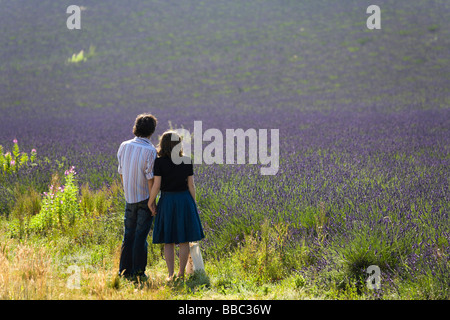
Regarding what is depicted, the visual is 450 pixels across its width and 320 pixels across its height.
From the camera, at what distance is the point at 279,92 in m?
18.5

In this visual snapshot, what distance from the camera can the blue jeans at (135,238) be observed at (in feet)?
11.9

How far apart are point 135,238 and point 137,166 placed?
62cm

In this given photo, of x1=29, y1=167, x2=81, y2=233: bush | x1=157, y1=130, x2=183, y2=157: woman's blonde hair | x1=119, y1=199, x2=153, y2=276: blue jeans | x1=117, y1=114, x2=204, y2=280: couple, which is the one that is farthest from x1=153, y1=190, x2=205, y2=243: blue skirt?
x1=29, y1=167, x2=81, y2=233: bush

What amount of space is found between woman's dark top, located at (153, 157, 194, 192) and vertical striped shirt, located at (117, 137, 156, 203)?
100 millimetres

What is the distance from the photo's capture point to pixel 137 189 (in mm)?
3588

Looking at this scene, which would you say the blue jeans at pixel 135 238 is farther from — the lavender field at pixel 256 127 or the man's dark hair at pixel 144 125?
the man's dark hair at pixel 144 125

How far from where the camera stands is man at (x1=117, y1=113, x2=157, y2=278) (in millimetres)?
3562

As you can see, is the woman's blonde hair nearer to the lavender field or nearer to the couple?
the couple

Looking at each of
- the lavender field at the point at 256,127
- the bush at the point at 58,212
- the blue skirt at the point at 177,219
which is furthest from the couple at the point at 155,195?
the bush at the point at 58,212

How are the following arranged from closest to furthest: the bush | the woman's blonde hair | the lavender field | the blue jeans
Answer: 1. the lavender field
2. the woman's blonde hair
3. the blue jeans
4. the bush

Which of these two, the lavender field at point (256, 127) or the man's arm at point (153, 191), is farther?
the man's arm at point (153, 191)

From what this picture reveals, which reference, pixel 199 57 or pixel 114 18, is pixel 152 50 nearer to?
Result: pixel 199 57

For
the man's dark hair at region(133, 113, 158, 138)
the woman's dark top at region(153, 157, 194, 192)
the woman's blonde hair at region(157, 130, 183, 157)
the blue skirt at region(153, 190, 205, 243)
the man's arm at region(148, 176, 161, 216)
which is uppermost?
the man's dark hair at region(133, 113, 158, 138)

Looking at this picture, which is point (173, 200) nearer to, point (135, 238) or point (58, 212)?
point (135, 238)
